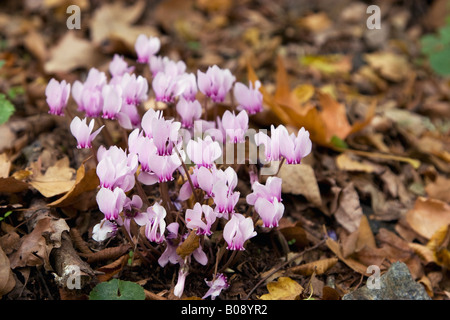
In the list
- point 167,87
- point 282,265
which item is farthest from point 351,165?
point 167,87

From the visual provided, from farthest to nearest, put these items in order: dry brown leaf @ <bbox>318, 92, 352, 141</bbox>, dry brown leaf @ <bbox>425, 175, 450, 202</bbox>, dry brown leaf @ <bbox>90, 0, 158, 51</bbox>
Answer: dry brown leaf @ <bbox>90, 0, 158, 51</bbox> → dry brown leaf @ <bbox>318, 92, 352, 141</bbox> → dry brown leaf @ <bbox>425, 175, 450, 202</bbox>

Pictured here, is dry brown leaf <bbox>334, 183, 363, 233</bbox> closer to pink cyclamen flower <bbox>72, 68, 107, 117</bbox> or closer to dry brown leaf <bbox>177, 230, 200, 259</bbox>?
dry brown leaf <bbox>177, 230, 200, 259</bbox>

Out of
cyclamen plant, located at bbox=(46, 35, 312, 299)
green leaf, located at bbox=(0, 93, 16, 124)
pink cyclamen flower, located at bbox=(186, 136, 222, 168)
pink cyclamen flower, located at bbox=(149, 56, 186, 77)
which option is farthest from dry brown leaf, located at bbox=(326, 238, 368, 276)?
green leaf, located at bbox=(0, 93, 16, 124)

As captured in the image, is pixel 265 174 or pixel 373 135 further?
pixel 373 135

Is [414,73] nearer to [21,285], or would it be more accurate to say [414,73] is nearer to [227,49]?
[227,49]

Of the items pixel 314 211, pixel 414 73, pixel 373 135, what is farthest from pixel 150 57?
pixel 414 73

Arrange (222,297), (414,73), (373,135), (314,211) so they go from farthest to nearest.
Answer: (414,73), (373,135), (314,211), (222,297)

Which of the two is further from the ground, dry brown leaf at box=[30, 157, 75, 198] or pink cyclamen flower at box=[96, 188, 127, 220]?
pink cyclamen flower at box=[96, 188, 127, 220]
